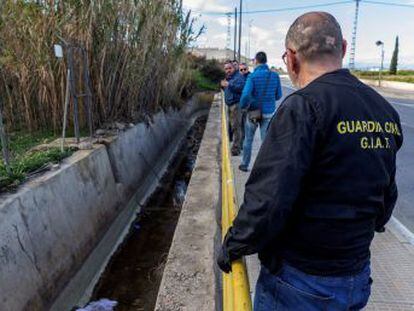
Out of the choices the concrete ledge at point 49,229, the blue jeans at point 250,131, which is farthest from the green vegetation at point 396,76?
the concrete ledge at point 49,229

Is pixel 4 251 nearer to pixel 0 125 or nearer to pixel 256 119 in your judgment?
pixel 0 125

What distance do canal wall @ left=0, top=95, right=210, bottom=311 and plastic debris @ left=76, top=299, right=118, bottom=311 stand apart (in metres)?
0.17

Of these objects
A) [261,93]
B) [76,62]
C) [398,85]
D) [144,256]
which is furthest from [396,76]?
[144,256]

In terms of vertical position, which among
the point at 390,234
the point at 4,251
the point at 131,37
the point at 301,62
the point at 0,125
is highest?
the point at 131,37

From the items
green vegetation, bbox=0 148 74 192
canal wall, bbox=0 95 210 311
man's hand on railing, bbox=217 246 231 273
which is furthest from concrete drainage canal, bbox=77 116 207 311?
man's hand on railing, bbox=217 246 231 273

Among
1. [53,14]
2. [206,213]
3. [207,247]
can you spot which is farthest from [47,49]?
[207,247]

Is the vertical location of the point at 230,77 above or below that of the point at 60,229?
above

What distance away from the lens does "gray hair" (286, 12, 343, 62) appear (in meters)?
1.65

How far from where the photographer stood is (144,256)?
600 centimetres

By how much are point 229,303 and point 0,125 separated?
3347 mm

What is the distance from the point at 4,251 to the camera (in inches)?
144

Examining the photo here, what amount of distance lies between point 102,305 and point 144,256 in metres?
1.36

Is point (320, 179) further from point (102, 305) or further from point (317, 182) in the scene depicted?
point (102, 305)

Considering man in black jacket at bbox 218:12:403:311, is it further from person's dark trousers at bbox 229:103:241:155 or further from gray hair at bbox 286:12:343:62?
person's dark trousers at bbox 229:103:241:155
